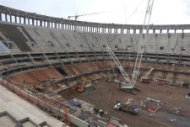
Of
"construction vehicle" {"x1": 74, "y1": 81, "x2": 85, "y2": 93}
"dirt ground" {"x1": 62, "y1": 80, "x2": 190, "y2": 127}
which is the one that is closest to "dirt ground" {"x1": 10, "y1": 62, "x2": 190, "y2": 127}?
"dirt ground" {"x1": 62, "y1": 80, "x2": 190, "y2": 127}

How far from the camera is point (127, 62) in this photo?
3492 inches

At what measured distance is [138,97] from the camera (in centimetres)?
5216

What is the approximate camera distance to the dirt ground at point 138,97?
36.7m

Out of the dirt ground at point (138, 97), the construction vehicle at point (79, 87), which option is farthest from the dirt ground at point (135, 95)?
the construction vehicle at point (79, 87)

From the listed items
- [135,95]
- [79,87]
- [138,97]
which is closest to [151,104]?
[138,97]

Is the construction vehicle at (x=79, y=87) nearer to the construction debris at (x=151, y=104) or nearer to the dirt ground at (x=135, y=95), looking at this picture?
the dirt ground at (x=135, y=95)

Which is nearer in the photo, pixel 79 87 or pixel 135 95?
pixel 135 95

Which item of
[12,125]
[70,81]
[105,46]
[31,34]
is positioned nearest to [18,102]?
[12,125]

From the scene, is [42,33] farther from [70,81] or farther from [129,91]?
[129,91]

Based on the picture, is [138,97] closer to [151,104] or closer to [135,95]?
[135,95]

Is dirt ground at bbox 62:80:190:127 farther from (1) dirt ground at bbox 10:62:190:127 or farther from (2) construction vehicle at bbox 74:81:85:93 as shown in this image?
(2) construction vehicle at bbox 74:81:85:93

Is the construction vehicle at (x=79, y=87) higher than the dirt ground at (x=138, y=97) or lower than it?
higher

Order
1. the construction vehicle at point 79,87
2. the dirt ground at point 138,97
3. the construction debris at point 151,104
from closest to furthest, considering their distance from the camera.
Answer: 1. the dirt ground at point 138,97
2. the construction debris at point 151,104
3. the construction vehicle at point 79,87

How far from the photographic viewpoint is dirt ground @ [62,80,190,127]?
36656 millimetres
